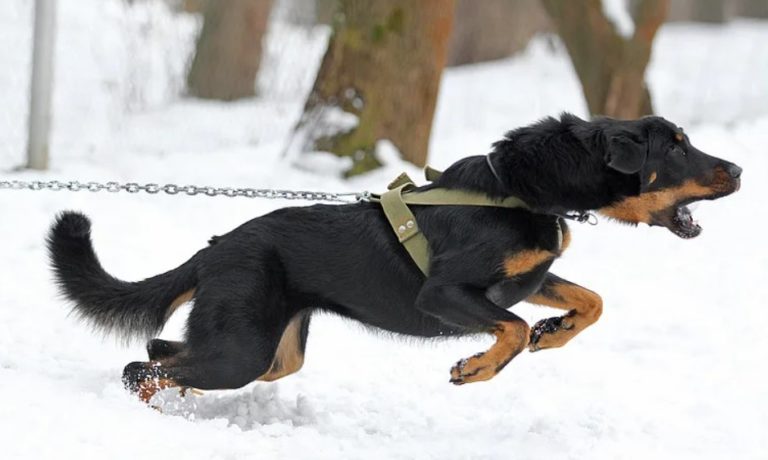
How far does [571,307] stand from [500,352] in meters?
0.61

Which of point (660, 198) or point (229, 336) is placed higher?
point (660, 198)

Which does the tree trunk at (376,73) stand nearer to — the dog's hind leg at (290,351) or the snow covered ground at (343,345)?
the snow covered ground at (343,345)

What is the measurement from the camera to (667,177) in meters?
4.34

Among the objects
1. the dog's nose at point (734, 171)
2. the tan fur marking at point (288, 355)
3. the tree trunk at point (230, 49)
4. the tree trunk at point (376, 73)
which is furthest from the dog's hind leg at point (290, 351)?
the tree trunk at point (230, 49)

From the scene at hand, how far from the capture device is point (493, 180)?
14.3 ft

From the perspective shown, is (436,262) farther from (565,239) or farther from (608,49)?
(608,49)

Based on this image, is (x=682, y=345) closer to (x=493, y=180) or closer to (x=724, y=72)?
(x=493, y=180)

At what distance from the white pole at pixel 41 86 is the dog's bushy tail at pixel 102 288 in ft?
11.6

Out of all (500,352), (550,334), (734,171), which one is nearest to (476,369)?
(500,352)

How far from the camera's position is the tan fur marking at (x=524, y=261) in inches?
167

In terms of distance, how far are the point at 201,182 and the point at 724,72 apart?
40.2ft

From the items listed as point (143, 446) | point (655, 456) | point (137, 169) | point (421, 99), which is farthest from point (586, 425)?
point (137, 169)

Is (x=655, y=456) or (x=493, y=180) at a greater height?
(x=493, y=180)

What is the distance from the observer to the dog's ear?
4195 mm
